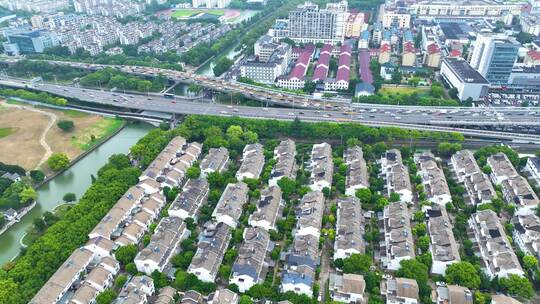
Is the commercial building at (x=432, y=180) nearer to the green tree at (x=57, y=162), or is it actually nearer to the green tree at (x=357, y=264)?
the green tree at (x=357, y=264)

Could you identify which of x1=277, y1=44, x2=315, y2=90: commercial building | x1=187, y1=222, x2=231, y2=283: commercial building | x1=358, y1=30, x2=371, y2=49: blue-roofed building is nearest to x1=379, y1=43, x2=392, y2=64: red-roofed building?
x1=358, y1=30, x2=371, y2=49: blue-roofed building

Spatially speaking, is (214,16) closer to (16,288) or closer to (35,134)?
(35,134)

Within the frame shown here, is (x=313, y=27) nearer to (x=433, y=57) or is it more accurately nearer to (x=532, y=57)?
(x=433, y=57)

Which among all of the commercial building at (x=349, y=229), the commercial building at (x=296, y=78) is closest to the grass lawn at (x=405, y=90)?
the commercial building at (x=296, y=78)

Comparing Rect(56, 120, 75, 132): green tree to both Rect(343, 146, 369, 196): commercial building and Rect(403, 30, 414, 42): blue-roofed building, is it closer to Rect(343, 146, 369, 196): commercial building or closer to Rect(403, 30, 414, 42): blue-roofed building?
Rect(343, 146, 369, 196): commercial building

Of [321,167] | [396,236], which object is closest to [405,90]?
[321,167]

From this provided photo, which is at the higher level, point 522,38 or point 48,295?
point 522,38

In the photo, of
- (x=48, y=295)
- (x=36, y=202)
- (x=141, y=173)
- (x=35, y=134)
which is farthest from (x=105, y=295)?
(x=35, y=134)
